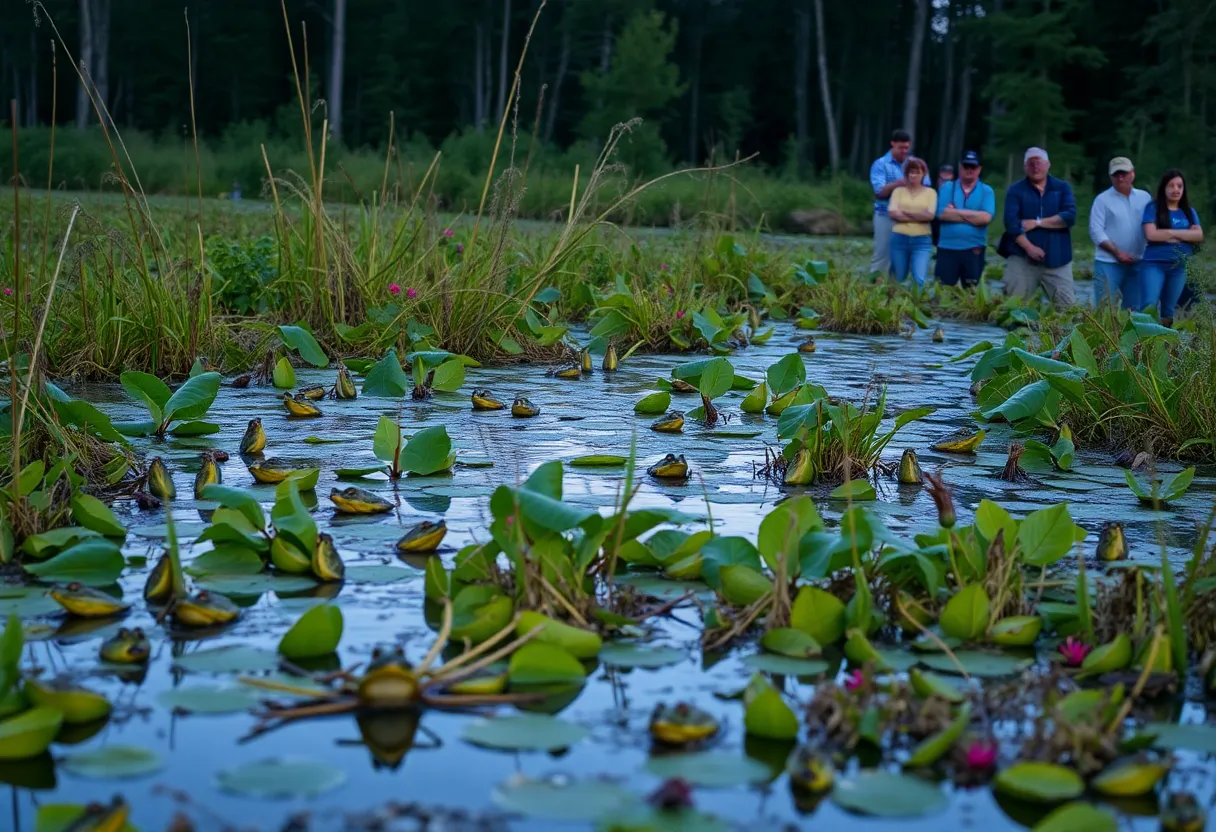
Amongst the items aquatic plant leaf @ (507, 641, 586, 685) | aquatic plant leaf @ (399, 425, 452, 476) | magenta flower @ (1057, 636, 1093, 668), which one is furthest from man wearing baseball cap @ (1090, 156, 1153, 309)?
aquatic plant leaf @ (507, 641, 586, 685)

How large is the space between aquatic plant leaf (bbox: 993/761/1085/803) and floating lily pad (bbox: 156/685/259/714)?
990 mm

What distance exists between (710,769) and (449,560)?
100 cm

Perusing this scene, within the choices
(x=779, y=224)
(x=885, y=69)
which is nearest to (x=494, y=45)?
(x=885, y=69)

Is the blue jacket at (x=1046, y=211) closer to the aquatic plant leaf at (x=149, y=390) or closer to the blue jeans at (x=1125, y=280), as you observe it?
the blue jeans at (x=1125, y=280)

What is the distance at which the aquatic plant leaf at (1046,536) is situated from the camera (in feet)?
7.68

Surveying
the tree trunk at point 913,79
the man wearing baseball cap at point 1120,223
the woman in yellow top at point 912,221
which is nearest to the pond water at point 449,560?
the man wearing baseball cap at point 1120,223

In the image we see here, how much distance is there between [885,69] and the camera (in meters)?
37.4

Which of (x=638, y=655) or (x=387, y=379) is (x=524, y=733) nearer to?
(x=638, y=655)

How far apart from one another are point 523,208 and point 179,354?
41.2ft

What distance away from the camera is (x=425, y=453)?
123 inches

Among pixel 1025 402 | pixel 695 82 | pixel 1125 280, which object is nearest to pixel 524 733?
pixel 1025 402

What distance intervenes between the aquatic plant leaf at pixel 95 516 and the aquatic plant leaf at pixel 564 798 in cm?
125

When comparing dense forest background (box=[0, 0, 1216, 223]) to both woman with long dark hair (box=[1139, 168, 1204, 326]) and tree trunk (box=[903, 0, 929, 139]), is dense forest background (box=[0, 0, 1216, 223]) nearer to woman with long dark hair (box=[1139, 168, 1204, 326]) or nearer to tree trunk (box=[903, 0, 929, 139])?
tree trunk (box=[903, 0, 929, 139])

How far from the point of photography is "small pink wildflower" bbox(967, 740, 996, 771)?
162cm
